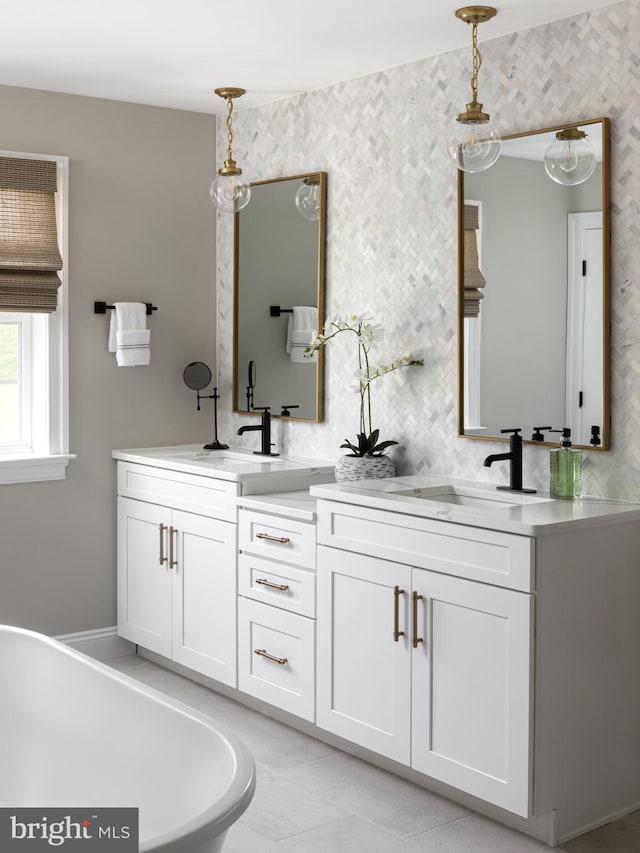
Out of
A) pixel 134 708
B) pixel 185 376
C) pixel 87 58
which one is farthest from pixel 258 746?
pixel 87 58

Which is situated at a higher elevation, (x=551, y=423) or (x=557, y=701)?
(x=551, y=423)

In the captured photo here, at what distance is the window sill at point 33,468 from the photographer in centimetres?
424

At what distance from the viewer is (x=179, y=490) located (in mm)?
4180

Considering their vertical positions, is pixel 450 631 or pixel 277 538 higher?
pixel 277 538

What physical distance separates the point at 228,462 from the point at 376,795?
5.82 ft

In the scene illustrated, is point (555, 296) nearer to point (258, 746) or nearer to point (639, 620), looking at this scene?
point (639, 620)

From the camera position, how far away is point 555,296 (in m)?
3.28

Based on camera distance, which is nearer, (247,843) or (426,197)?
(247,843)

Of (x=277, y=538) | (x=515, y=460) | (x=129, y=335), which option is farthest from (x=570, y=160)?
(x=129, y=335)

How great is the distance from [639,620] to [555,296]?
3.50 ft

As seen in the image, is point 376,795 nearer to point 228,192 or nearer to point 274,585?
point 274,585

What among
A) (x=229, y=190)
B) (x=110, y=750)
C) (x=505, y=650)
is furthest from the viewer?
(x=229, y=190)

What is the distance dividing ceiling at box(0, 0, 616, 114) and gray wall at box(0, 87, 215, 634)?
24 centimetres

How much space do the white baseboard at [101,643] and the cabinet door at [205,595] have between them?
1.70ft
